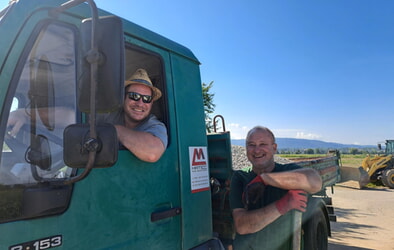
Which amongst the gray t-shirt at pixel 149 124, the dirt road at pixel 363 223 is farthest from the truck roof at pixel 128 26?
the dirt road at pixel 363 223

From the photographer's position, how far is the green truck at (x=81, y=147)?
114cm

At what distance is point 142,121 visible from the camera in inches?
74.2

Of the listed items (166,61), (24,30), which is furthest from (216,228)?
(24,30)

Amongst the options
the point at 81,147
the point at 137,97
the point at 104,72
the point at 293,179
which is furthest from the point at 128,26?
the point at 293,179

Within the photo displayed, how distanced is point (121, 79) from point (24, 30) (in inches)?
20.8

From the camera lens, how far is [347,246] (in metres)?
5.76

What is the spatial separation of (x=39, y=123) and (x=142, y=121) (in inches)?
26.8

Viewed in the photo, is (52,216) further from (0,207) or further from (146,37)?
(146,37)

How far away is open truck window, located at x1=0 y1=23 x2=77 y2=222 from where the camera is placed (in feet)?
3.81

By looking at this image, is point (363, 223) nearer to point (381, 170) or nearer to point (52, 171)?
point (52, 171)

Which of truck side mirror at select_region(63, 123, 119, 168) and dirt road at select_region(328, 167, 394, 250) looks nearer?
truck side mirror at select_region(63, 123, 119, 168)

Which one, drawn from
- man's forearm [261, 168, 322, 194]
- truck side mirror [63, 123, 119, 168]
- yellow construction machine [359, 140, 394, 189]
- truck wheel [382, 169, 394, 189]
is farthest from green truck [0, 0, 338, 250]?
truck wheel [382, 169, 394, 189]

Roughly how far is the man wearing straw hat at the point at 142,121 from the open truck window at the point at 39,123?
353 mm

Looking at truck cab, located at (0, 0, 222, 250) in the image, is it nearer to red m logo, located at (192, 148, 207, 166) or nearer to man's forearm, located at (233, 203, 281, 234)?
red m logo, located at (192, 148, 207, 166)
